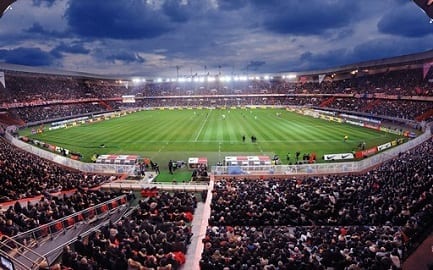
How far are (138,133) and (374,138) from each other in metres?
35.0

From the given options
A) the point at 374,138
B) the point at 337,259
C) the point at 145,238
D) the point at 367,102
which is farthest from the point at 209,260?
the point at 367,102

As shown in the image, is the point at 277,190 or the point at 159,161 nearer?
the point at 277,190

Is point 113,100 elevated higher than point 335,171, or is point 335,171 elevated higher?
point 113,100

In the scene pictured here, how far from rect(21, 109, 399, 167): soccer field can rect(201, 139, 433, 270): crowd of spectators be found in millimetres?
14160

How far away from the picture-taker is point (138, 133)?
174 ft

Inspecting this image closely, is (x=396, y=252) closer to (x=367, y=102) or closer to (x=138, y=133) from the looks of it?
(x=138, y=133)

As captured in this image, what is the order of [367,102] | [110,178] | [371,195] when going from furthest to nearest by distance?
[367,102], [110,178], [371,195]

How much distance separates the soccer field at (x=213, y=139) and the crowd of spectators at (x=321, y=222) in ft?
46.5

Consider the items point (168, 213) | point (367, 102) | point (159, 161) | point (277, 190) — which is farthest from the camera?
point (367, 102)

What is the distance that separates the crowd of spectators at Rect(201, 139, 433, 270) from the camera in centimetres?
1116

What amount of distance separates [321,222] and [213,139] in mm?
31627

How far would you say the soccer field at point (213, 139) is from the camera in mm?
39125

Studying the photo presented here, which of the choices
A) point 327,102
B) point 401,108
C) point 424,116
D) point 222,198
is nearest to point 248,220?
point 222,198

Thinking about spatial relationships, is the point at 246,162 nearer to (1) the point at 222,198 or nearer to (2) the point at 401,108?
(1) the point at 222,198
